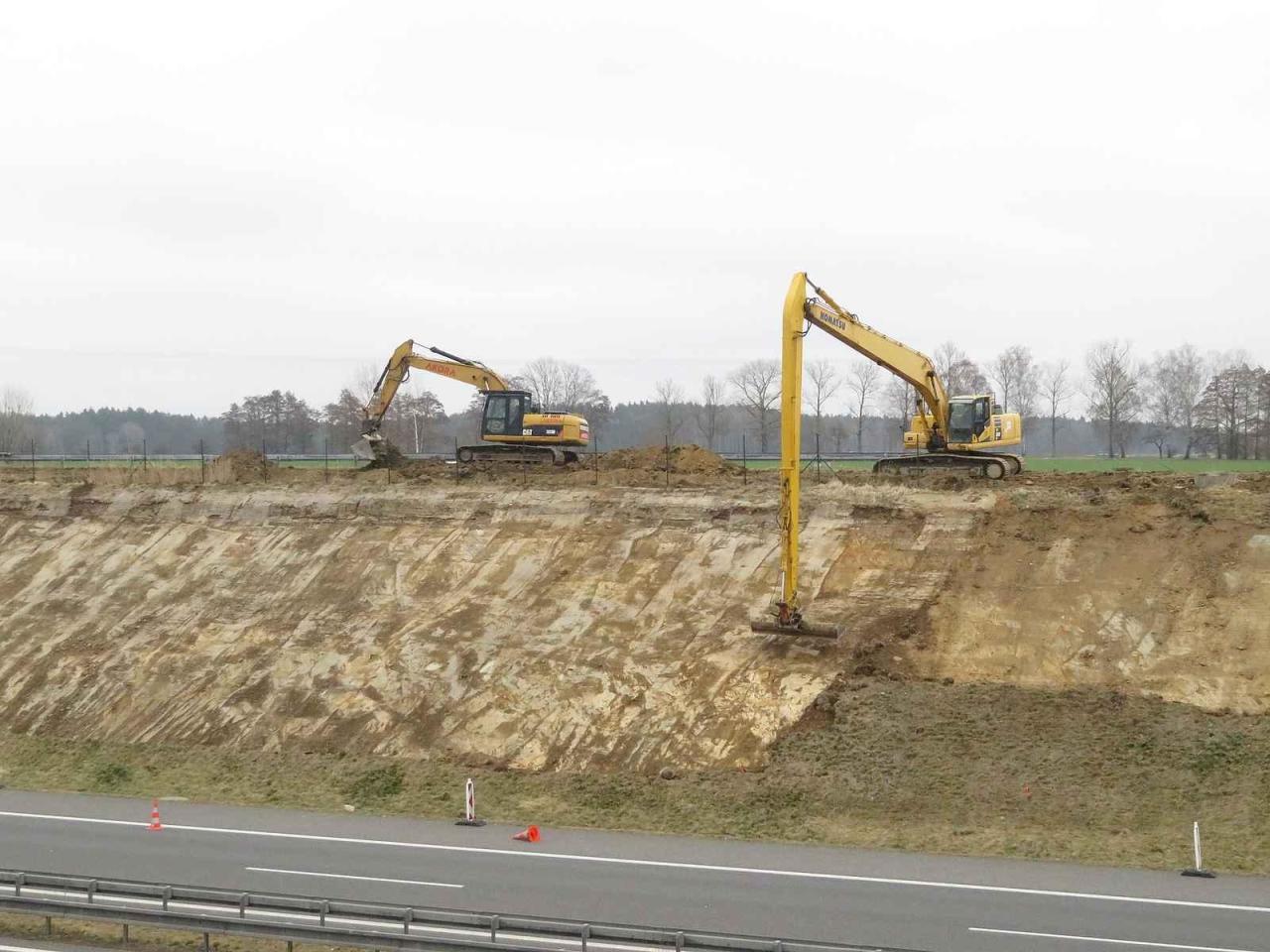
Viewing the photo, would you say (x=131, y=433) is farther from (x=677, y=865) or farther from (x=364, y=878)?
(x=677, y=865)

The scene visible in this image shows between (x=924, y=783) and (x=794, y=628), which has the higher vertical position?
(x=794, y=628)

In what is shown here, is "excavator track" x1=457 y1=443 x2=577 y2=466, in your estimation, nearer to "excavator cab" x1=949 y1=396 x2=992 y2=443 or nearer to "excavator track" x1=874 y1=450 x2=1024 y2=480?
"excavator track" x1=874 y1=450 x2=1024 y2=480

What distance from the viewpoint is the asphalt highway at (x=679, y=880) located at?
1427 centimetres

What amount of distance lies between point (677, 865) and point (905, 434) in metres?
21.6

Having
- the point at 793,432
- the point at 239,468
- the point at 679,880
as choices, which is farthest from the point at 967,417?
the point at 239,468

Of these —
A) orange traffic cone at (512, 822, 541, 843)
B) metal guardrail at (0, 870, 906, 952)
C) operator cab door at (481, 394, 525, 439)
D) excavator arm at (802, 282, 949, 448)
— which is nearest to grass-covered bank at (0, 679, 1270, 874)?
orange traffic cone at (512, 822, 541, 843)

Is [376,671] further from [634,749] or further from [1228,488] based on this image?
[1228,488]

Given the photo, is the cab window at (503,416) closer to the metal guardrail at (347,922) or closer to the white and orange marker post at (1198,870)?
the metal guardrail at (347,922)

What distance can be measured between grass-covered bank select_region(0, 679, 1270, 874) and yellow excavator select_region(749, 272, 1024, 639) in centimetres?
291

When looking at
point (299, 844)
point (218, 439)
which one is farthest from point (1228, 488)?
point (218, 439)

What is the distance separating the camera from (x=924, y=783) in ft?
64.4

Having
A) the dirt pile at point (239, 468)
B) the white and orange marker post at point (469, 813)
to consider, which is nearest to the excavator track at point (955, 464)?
the white and orange marker post at point (469, 813)

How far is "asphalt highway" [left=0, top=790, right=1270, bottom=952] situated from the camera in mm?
14273

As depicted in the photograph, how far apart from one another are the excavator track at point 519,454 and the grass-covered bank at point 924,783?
58.3 ft
